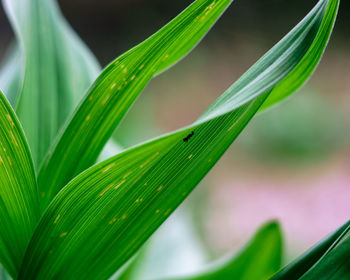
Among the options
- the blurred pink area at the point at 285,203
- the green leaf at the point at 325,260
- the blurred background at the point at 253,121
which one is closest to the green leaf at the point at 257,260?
the green leaf at the point at 325,260

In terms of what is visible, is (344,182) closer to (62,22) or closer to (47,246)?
(62,22)

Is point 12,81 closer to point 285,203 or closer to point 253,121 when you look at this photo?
point 285,203

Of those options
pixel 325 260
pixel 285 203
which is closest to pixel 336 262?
pixel 325 260

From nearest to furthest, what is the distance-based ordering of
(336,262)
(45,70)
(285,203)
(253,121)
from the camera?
(336,262), (45,70), (285,203), (253,121)

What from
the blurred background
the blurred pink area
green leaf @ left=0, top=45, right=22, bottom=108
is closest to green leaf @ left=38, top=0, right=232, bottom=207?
green leaf @ left=0, top=45, right=22, bottom=108

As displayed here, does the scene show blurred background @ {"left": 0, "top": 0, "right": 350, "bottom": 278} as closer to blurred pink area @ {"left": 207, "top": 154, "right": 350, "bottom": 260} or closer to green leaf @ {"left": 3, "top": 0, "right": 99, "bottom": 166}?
blurred pink area @ {"left": 207, "top": 154, "right": 350, "bottom": 260}

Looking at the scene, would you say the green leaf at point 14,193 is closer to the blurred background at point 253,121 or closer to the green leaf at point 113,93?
the green leaf at point 113,93

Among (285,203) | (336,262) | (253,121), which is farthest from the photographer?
(253,121)
